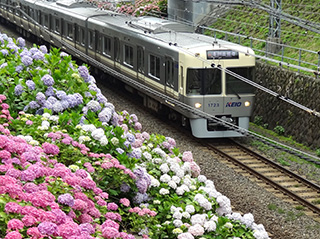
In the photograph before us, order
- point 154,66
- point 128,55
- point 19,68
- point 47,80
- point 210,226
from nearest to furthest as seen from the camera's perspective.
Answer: point 210,226 → point 47,80 → point 19,68 → point 154,66 → point 128,55

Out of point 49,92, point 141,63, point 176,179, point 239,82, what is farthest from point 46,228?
point 141,63

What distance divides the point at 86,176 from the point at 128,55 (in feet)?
45.2

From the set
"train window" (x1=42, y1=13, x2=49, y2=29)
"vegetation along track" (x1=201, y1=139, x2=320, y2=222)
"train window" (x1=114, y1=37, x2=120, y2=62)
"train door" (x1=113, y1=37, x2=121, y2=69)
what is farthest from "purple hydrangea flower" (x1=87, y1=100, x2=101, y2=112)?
"train window" (x1=42, y1=13, x2=49, y2=29)

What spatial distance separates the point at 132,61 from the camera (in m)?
20.0

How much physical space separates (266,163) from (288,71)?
406 cm

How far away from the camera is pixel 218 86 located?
53.7 feet

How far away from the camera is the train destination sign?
16.0 meters

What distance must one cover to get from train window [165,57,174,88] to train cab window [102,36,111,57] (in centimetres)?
527

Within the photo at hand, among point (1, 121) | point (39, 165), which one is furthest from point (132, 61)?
point (39, 165)

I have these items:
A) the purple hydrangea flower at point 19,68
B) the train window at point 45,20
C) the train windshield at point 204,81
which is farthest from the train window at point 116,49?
the purple hydrangea flower at point 19,68

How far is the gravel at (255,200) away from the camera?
11.1 m

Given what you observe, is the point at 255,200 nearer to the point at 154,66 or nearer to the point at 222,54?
the point at 222,54

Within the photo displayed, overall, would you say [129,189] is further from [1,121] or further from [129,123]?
[129,123]

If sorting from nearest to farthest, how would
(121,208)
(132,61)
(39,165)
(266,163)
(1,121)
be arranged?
(39,165), (121,208), (1,121), (266,163), (132,61)
